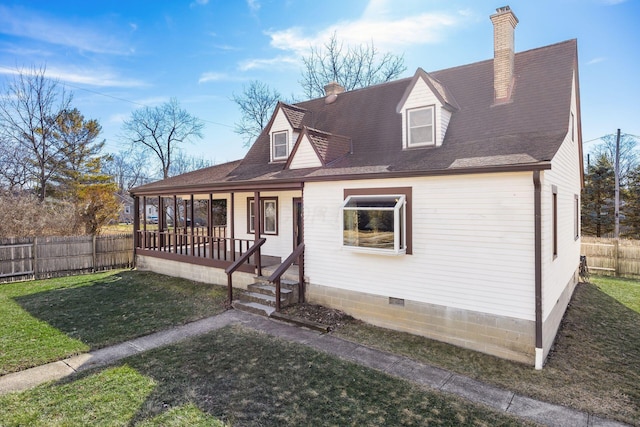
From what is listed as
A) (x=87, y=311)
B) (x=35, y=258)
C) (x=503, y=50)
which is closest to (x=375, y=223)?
(x=503, y=50)

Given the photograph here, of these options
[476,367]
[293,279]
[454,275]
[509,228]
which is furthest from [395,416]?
[293,279]

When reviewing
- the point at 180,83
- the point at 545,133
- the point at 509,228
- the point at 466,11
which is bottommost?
the point at 509,228

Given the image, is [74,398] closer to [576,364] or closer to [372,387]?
[372,387]

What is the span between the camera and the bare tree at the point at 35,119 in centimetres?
2234

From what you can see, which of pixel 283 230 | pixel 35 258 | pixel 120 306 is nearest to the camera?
pixel 120 306

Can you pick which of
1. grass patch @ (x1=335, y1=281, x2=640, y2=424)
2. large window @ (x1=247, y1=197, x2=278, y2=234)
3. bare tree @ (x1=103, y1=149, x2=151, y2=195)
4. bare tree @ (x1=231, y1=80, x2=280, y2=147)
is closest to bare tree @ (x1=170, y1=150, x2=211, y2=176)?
bare tree @ (x1=103, y1=149, x2=151, y2=195)

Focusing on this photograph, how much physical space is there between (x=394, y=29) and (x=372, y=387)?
11.9 metres

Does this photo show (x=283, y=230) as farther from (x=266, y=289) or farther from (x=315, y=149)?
(x=315, y=149)

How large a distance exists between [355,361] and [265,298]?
3.73m

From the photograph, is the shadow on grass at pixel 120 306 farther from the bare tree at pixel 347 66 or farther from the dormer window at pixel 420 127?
the bare tree at pixel 347 66

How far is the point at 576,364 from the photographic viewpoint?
602cm

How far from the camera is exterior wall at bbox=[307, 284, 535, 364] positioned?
5957 mm

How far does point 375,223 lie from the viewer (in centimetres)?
737

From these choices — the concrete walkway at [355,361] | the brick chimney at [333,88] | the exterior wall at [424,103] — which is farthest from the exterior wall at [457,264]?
the brick chimney at [333,88]
